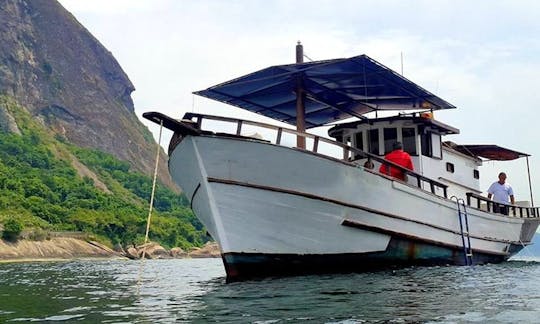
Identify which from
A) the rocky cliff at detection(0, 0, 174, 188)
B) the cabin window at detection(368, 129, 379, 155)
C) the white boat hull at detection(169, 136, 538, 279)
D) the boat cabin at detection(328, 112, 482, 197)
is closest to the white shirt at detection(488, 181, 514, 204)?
the boat cabin at detection(328, 112, 482, 197)

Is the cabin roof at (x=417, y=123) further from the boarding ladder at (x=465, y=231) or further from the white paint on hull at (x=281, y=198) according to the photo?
the white paint on hull at (x=281, y=198)

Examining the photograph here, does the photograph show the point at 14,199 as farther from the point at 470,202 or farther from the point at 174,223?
the point at 470,202

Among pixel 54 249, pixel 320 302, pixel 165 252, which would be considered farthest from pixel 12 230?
pixel 320 302

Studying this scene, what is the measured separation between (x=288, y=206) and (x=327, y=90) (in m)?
4.92

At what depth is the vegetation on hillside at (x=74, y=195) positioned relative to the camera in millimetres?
86000

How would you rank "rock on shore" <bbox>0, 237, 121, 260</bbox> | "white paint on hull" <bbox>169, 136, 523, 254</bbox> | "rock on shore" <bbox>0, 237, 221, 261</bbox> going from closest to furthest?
"white paint on hull" <bbox>169, 136, 523, 254</bbox>, "rock on shore" <bbox>0, 237, 121, 260</bbox>, "rock on shore" <bbox>0, 237, 221, 261</bbox>

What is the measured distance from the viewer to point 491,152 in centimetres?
2223

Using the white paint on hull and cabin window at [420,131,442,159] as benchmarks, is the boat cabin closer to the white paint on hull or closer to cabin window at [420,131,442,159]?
A: cabin window at [420,131,442,159]

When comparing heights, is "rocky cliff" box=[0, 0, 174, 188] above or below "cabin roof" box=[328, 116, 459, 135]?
above

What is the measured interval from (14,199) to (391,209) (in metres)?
82.7

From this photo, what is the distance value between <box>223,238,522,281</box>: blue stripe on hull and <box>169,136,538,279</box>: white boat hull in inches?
0.9

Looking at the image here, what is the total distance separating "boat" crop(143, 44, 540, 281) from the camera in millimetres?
12953

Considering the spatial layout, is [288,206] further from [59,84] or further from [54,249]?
[59,84]

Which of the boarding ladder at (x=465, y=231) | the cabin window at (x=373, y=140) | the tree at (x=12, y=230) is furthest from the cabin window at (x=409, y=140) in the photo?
the tree at (x=12, y=230)
